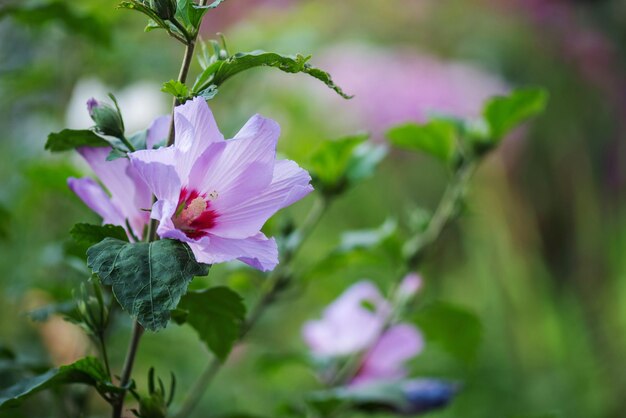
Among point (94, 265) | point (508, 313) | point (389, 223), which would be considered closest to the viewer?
point (94, 265)

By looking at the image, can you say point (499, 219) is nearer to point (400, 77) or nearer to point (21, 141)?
point (400, 77)

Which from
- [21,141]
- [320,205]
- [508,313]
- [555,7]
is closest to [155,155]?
[320,205]

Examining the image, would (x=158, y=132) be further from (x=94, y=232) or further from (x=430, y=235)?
(x=430, y=235)

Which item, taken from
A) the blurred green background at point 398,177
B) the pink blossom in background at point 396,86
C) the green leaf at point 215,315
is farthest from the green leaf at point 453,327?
the pink blossom in background at point 396,86

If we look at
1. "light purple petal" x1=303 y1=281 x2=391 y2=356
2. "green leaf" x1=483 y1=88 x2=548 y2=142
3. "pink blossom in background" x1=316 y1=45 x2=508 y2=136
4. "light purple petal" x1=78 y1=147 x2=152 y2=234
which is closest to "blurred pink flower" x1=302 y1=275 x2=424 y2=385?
"light purple petal" x1=303 y1=281 x2=391 y2=356

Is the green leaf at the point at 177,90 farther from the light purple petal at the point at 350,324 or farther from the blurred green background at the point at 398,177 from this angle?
the light purple petal at the point at 350,324

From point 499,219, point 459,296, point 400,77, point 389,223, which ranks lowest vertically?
point 459,296

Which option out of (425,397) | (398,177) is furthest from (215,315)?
(398,177)
